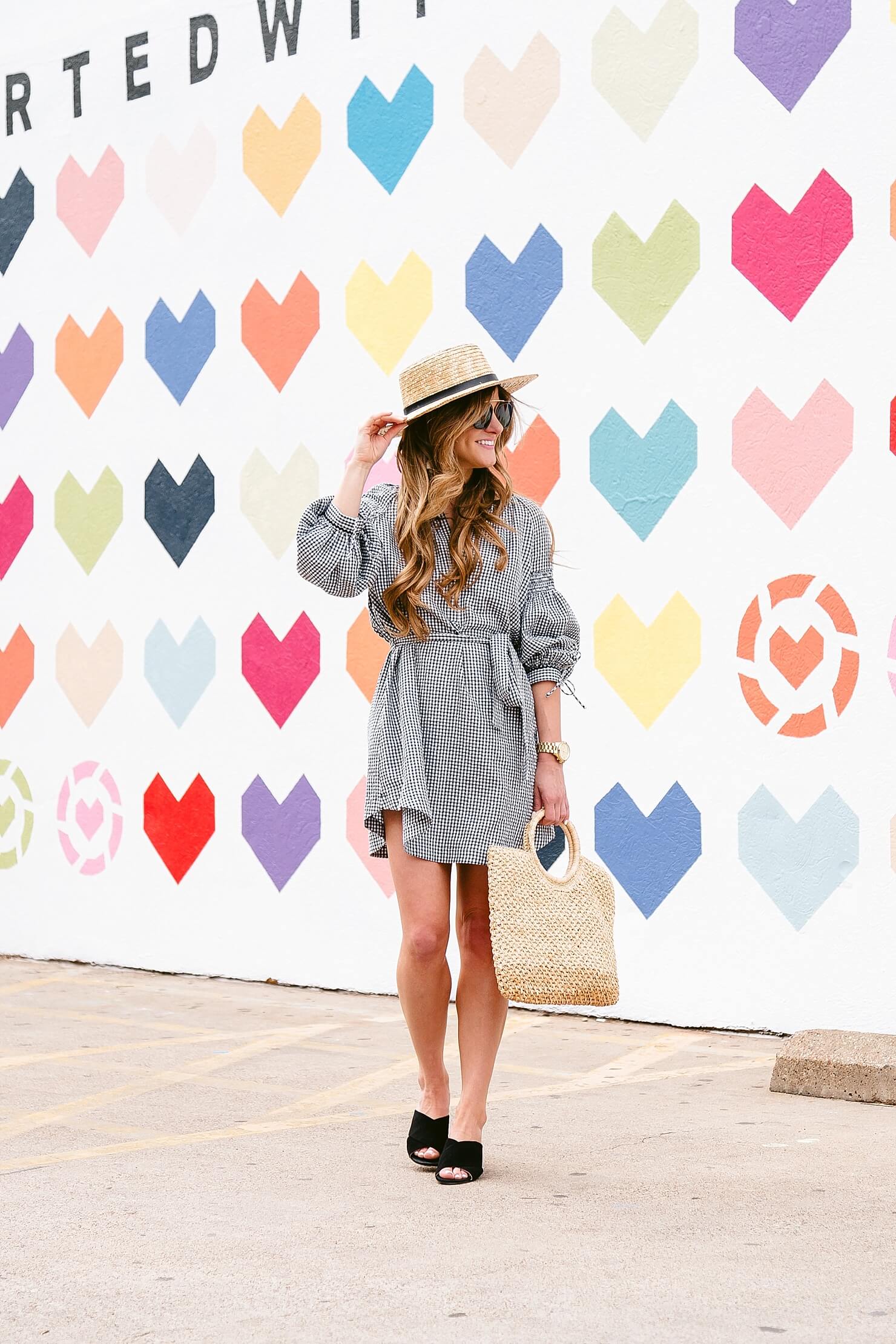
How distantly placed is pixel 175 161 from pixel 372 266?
3.21ft

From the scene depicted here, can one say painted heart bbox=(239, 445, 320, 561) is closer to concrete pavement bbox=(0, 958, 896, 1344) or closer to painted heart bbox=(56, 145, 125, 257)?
painted heart bbox=(56, 145, 125, 257)

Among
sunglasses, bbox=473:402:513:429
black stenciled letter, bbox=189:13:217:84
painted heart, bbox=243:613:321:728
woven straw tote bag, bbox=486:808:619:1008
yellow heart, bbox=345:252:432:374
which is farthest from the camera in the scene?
black stenciled letter, bbox=189:13:217:84

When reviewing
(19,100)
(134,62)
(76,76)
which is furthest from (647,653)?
(19,100)

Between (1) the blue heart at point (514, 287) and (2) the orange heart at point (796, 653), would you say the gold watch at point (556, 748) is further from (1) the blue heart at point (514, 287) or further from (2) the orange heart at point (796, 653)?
(1) the blue heart at point (514, 287)

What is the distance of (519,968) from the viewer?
9.55ft

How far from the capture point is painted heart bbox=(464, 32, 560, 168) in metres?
4.88

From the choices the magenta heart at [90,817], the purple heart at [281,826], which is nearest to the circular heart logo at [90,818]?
the magenta heart at [90,817]

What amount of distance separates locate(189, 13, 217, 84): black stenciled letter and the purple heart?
2.41 metres

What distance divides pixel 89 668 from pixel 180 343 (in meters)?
1.20

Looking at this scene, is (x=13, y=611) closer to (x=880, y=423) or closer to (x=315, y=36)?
(x=315, y=36)

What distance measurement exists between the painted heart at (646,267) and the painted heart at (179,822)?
2.14 meters

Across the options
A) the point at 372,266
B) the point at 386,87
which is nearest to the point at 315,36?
the point at 386,87

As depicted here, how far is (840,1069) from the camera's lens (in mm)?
3756

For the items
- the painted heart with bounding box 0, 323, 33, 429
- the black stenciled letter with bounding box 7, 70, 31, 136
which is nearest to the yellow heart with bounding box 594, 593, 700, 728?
the painted heart with bounding box 0, 323, 33, 429
